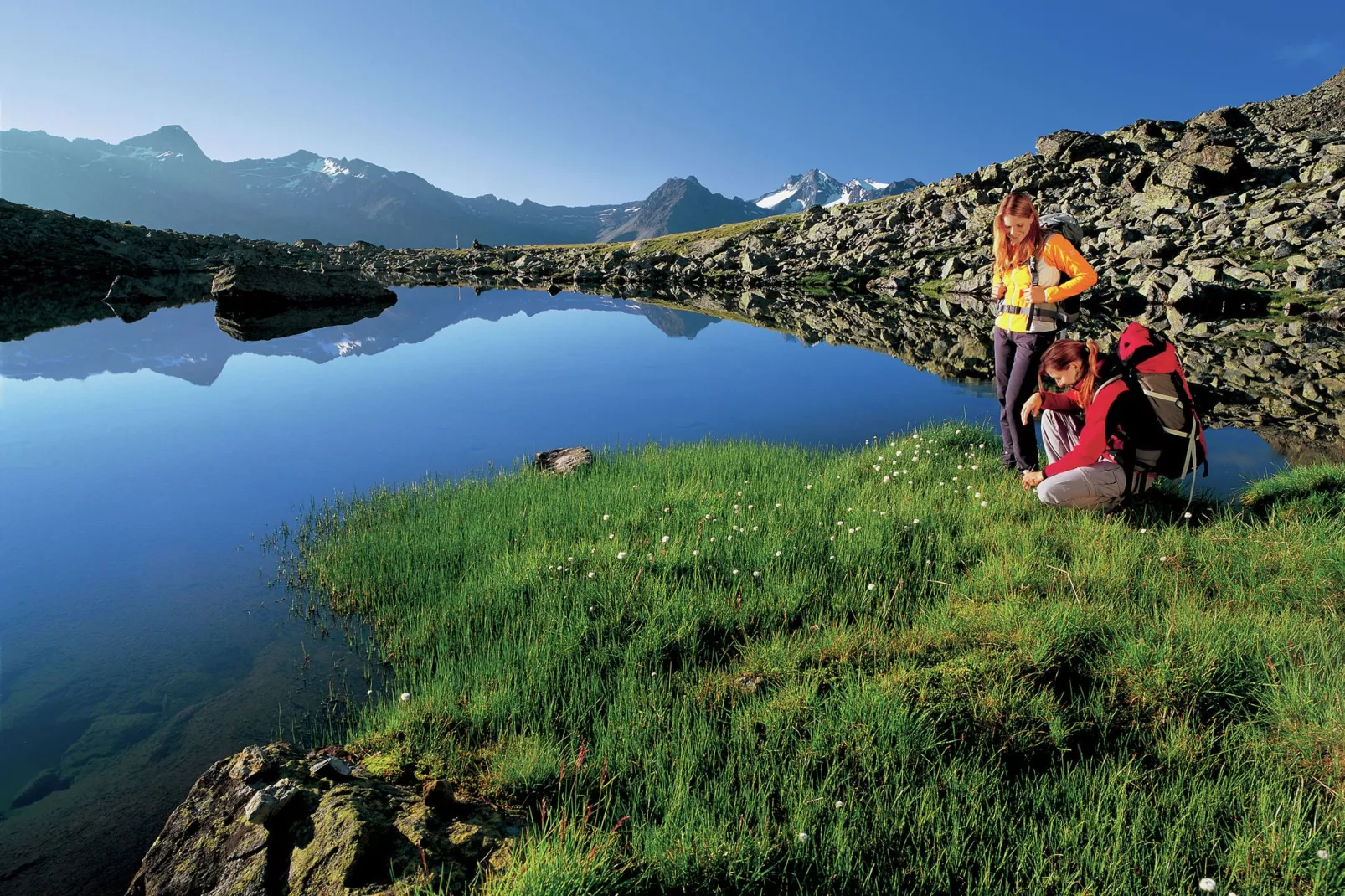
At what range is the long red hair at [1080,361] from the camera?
838cm

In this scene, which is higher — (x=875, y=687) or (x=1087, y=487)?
(x=1087, y=487)

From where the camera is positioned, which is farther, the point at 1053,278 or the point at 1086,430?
the point at 1053,278

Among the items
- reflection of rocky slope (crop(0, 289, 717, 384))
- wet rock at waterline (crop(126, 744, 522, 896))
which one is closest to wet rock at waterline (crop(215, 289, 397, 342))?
reflection of rocky slope (crop(0, 289, 717, 384))

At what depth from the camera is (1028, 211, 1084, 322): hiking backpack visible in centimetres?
962

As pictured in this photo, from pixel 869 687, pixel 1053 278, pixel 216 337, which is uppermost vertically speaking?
pixel 1053 278

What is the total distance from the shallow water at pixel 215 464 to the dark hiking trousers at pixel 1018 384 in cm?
418

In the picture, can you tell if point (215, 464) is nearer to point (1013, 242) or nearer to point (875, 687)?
point (875, 687)

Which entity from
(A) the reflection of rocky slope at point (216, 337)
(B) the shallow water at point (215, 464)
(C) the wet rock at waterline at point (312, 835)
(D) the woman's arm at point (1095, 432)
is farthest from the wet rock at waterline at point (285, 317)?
(D) the woman's arm at point (1095, 432)

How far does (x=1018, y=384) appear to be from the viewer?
10.3 metres

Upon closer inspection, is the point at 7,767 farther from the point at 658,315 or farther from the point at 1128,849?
the point at 658,315

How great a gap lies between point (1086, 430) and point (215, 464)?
55.4 ft

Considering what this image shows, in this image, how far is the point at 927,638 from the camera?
6070mm

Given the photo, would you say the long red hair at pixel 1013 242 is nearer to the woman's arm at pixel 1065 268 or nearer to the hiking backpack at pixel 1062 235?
the hiking backpack at pixel 1062 235

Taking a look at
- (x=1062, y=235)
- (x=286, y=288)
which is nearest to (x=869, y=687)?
(x=1062, y=235)
